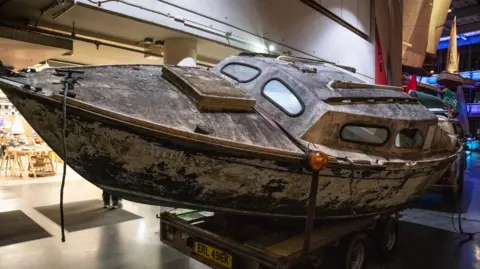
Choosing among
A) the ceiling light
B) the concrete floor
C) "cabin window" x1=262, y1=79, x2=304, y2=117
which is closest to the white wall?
the ceiling light

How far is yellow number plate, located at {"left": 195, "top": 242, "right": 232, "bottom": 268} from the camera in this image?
251 cm

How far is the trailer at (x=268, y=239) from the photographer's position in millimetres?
2455

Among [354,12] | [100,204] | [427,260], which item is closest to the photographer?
[427,260]

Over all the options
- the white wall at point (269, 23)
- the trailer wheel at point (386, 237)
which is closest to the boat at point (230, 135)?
the trailer wheel at point (386, 237)

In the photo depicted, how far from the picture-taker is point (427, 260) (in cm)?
383

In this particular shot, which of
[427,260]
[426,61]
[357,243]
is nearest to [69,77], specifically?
[357,243]

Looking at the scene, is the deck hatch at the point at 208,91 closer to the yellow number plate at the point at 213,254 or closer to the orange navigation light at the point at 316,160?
the orange navigation light at the point at 316,160

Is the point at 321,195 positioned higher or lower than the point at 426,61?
lower

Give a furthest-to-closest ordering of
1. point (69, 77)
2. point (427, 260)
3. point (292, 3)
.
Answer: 1. point (292, 3)
2. point (427, 260)
3. point (69, 77)

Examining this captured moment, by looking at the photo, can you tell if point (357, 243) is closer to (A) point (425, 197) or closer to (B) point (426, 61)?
(A) point (425, 197)

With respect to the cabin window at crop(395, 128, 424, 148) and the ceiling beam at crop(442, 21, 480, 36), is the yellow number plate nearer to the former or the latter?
the cabin window at crop(395, 128, 424, 148)

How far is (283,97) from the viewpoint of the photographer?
2.97 meters

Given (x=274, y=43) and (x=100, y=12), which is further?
(x=274, y=43)

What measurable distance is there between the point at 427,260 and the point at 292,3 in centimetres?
522
